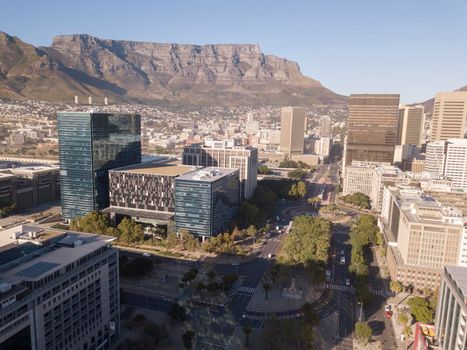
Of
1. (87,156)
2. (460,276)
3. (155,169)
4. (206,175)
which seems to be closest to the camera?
(460,276)

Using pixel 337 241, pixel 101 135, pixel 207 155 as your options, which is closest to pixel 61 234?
pixel 101 135

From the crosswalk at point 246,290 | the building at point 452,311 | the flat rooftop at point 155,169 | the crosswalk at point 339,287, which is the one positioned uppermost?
the flat rooftop at point 155,169

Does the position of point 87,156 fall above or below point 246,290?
above

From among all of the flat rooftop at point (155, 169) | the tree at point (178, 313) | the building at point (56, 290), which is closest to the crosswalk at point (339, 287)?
the tree at point (178, 313)

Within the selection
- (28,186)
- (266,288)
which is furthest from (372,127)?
(28,186)

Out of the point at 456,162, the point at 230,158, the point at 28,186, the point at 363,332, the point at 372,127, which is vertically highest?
the point at 372,127

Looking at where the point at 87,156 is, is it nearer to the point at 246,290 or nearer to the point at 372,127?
the point at 246,290

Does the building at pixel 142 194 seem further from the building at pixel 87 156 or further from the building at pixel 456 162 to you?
the building at pixel 456 162

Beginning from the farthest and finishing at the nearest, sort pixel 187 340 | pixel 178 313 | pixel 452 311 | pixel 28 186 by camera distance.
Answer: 1. pixel 28 186
2. pixel 178 313
3. pixel 187 340
4. pixel 452 311
